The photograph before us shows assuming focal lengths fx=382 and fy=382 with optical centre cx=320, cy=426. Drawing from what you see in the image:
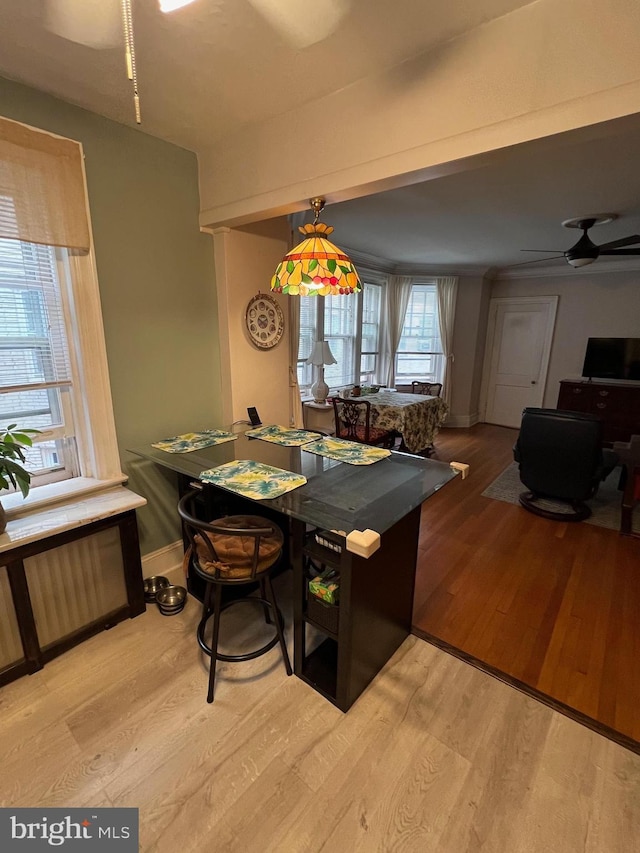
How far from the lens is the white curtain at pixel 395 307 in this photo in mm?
5637

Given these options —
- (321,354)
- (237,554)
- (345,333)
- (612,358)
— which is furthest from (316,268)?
(612,358)

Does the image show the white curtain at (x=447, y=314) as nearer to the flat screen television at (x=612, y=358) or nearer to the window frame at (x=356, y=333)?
the window frame at (x=356, y=333)

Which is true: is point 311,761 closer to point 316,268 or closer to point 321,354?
point 316,268

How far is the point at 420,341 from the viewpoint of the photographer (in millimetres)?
6035

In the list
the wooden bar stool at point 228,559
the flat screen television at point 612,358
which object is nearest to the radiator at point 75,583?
the wooden bar stool at point 228,559

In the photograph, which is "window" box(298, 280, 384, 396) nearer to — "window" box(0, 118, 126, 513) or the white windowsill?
"window" box(0, 118, 126, 513)

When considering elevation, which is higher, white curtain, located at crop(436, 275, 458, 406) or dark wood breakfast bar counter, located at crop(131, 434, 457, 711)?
white curtain, located at crop(436, 275, 458, 406)

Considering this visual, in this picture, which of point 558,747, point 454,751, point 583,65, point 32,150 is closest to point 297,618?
point 454,751

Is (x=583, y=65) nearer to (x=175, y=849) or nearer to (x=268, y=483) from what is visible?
(x=268, y=483)

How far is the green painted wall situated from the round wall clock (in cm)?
25

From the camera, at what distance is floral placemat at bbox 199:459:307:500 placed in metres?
1.54

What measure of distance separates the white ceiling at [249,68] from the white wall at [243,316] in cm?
56

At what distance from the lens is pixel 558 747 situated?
4.69 feet

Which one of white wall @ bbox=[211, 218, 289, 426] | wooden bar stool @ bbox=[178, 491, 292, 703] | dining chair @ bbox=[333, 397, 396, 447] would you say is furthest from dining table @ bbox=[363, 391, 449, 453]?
wooden bar stool @ bbox=[178, 491, 292, 703]
